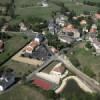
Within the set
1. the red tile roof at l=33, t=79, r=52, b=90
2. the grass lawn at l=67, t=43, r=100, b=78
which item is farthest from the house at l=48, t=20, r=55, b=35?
the red tile roof at l=33, t=79, r=52, b=90

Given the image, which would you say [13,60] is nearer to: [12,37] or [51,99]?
[12,37]

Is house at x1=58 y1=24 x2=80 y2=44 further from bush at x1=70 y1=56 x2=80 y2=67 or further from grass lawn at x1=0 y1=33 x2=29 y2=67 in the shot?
bush at x1=70 y1=56 x2=80 y2=67

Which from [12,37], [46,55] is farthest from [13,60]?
[12,37]

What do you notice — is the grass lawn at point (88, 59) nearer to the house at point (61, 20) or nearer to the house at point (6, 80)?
the house at point (6, 80)

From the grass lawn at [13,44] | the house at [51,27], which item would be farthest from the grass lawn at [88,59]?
the house at [51,27]

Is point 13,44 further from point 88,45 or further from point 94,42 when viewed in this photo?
point 94,42

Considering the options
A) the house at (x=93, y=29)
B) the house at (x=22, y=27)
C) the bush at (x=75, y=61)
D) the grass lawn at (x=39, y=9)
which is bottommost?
the grass lawn at (x=39, y=9)

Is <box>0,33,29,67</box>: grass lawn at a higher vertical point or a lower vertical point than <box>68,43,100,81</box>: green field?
lower
